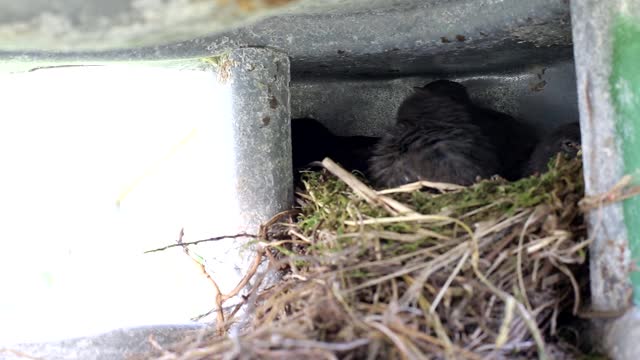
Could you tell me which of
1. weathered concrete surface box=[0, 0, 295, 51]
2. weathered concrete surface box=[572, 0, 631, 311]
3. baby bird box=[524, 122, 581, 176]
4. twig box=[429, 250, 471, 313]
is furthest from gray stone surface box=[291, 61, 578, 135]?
twig box=[429, 250, 471, 313]

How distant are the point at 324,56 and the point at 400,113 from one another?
0.83 feet

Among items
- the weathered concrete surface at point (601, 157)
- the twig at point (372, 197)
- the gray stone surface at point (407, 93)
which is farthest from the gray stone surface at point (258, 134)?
the weathered concrete surface at point (601, 157)

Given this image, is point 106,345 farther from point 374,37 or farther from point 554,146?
point 554,146

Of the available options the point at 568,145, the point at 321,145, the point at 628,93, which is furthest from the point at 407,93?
the point at 628,93

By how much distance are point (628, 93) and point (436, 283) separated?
19.6 inches

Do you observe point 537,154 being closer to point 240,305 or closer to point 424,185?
point 424,185

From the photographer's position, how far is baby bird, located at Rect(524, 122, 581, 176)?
219 centimetres

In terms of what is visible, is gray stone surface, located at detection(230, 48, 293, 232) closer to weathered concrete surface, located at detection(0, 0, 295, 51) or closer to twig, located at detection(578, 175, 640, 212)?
weathered concrete surface, located at detection(0, 0, 295, 51)

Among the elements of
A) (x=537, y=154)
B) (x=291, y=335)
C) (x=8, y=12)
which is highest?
(x=8, y=12)

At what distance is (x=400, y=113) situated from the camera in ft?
7.82

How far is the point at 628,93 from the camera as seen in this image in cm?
164

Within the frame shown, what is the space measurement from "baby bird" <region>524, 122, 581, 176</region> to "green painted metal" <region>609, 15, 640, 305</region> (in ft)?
1.69

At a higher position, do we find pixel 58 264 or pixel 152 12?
pixel 152 12

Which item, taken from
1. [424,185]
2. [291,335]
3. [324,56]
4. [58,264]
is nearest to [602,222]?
[424,185]
